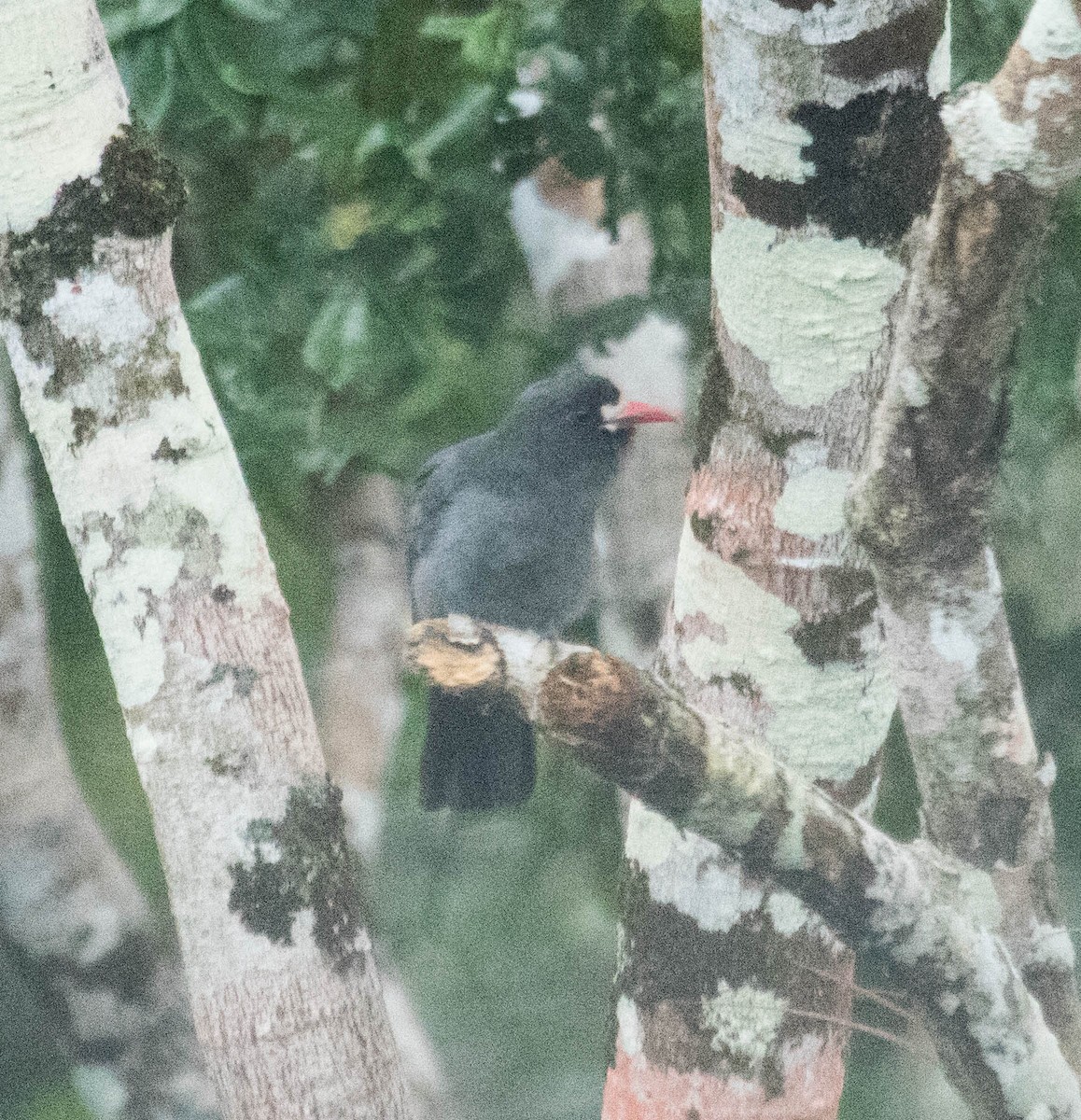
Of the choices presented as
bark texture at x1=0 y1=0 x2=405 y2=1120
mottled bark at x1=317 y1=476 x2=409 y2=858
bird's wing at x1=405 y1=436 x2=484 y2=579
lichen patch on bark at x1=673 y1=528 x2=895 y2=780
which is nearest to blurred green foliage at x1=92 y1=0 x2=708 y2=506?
bird's wing at x1=405 y1=436 x2=484 y2=579

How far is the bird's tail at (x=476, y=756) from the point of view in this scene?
2682 millimetres

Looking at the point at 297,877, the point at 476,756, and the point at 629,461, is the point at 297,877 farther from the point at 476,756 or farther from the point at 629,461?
the point at 629,461

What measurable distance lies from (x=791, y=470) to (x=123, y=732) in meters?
2.91

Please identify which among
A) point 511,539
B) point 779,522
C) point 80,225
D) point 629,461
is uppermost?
point 80,225

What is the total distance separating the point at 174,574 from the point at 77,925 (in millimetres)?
1834

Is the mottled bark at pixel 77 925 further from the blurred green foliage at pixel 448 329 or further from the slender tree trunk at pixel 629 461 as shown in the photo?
the slender tree trunk at pixel 629 461

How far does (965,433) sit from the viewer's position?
4.50ft

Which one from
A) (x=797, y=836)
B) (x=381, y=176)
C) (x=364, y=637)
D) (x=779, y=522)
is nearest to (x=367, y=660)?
(x=364, y=637)

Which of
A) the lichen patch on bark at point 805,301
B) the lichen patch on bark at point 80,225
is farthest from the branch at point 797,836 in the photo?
the lichen patch on bark at point 80,225

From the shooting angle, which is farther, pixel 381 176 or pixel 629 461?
pixel 629 461

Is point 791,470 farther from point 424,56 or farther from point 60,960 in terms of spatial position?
Answer: point 60,960

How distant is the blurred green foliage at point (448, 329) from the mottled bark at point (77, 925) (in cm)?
44

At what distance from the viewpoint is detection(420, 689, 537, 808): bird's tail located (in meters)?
2.68

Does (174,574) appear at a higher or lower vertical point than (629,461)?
higher
